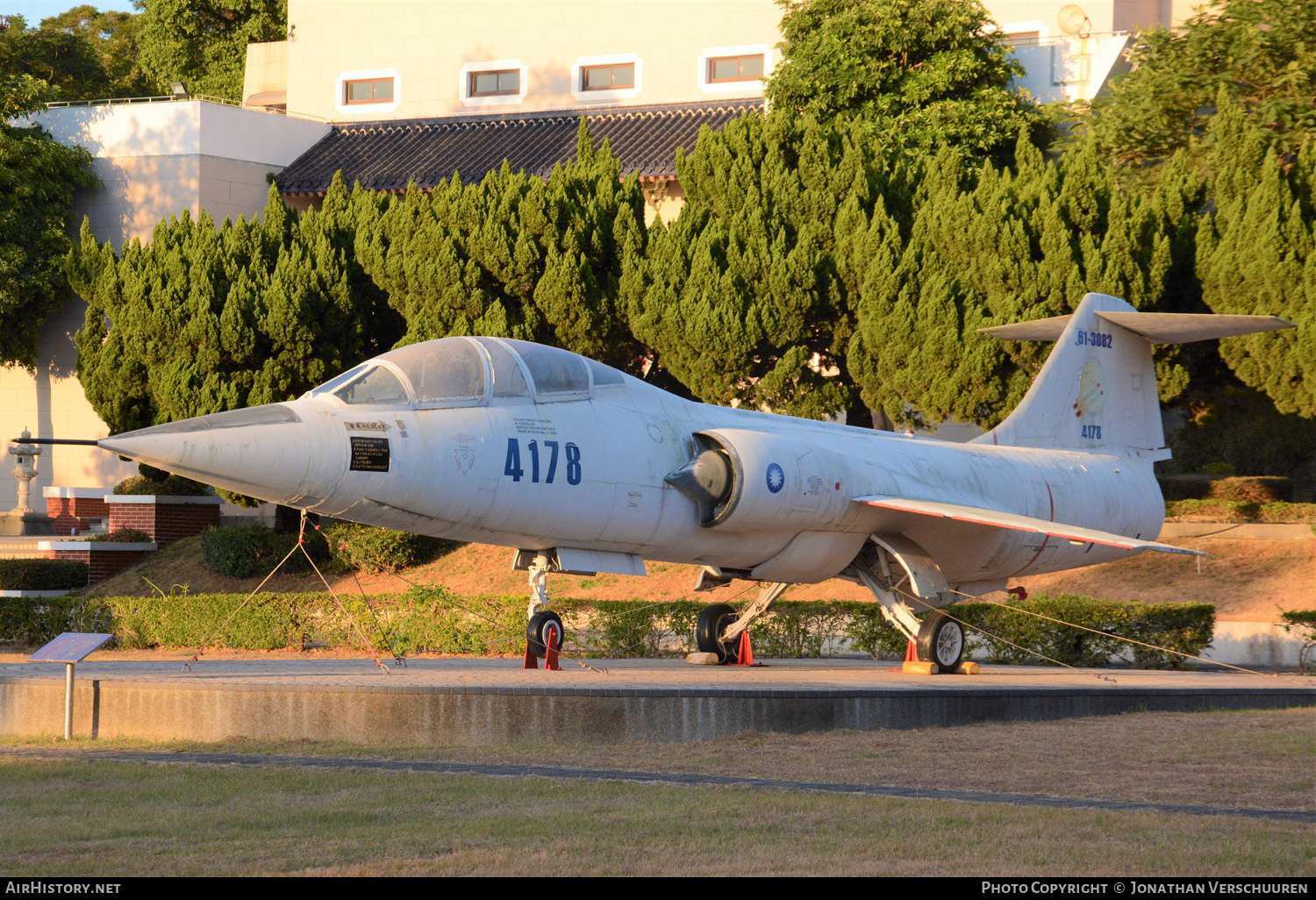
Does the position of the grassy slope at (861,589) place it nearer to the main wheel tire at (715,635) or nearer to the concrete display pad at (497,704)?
the main wheel tire at (715,635)

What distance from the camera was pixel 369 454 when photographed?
10172 millimetres

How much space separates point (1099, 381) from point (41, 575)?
1996 cm

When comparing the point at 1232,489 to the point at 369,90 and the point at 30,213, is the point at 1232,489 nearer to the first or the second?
the point at 369,90

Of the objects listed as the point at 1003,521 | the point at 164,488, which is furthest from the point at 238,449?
the point at 164,488

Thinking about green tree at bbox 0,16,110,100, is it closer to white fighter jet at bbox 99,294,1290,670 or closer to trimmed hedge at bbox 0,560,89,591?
trimmed hedge at bbox 0,560,89,591

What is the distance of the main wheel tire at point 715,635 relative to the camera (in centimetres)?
1489

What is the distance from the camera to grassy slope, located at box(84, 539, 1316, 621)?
70.2 ft

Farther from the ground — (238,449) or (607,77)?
(607,77)

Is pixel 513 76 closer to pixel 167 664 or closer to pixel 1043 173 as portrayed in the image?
pixel 1043 173

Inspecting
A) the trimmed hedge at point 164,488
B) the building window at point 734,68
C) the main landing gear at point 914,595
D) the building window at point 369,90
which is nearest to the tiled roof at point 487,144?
the building window at point 734,68

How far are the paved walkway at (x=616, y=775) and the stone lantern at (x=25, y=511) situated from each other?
22668 mm

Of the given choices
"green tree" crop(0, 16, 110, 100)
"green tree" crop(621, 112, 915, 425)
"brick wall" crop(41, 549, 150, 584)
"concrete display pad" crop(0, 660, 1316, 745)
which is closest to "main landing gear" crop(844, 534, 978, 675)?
"concrete display pad" crop(0, 660, 1316, 745)

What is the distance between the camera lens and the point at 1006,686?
1236cm
